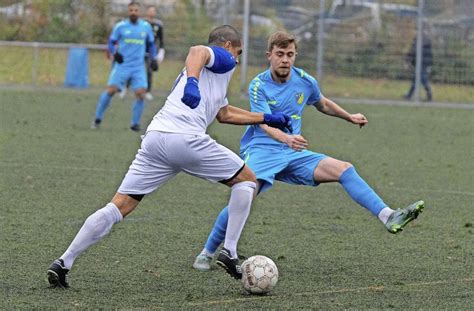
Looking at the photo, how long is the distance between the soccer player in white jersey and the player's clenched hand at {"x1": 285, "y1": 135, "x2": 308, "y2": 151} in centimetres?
32

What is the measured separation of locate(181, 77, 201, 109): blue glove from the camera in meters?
6.40

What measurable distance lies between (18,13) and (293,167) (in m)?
24.0

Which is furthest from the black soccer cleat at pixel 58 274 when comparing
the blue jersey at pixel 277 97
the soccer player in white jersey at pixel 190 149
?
the blue jersey at pixel 277 97

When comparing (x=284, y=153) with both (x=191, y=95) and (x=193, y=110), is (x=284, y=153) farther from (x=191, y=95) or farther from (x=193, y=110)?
(x=191, y=95)

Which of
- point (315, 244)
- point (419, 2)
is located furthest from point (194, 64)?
point (419, 2)

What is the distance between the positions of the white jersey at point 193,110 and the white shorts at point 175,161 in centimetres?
5

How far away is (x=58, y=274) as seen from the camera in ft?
21.9

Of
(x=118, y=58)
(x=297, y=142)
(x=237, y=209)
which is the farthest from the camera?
(x=118, y=58)

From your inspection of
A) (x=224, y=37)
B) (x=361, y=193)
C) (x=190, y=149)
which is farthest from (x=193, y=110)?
(x=361, y=193)

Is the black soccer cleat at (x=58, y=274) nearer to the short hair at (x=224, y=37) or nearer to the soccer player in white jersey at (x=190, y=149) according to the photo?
the soccer player in white jersey at (x=190, y=149)

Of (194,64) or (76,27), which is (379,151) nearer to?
(194,64)

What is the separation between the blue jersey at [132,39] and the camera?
724 inches

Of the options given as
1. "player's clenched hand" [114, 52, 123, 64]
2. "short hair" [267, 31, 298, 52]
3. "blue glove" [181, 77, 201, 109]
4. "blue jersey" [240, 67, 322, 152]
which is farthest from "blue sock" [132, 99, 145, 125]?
"blue glove" [181, 77, 201, 109]

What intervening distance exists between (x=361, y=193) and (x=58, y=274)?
2222 millimetres
